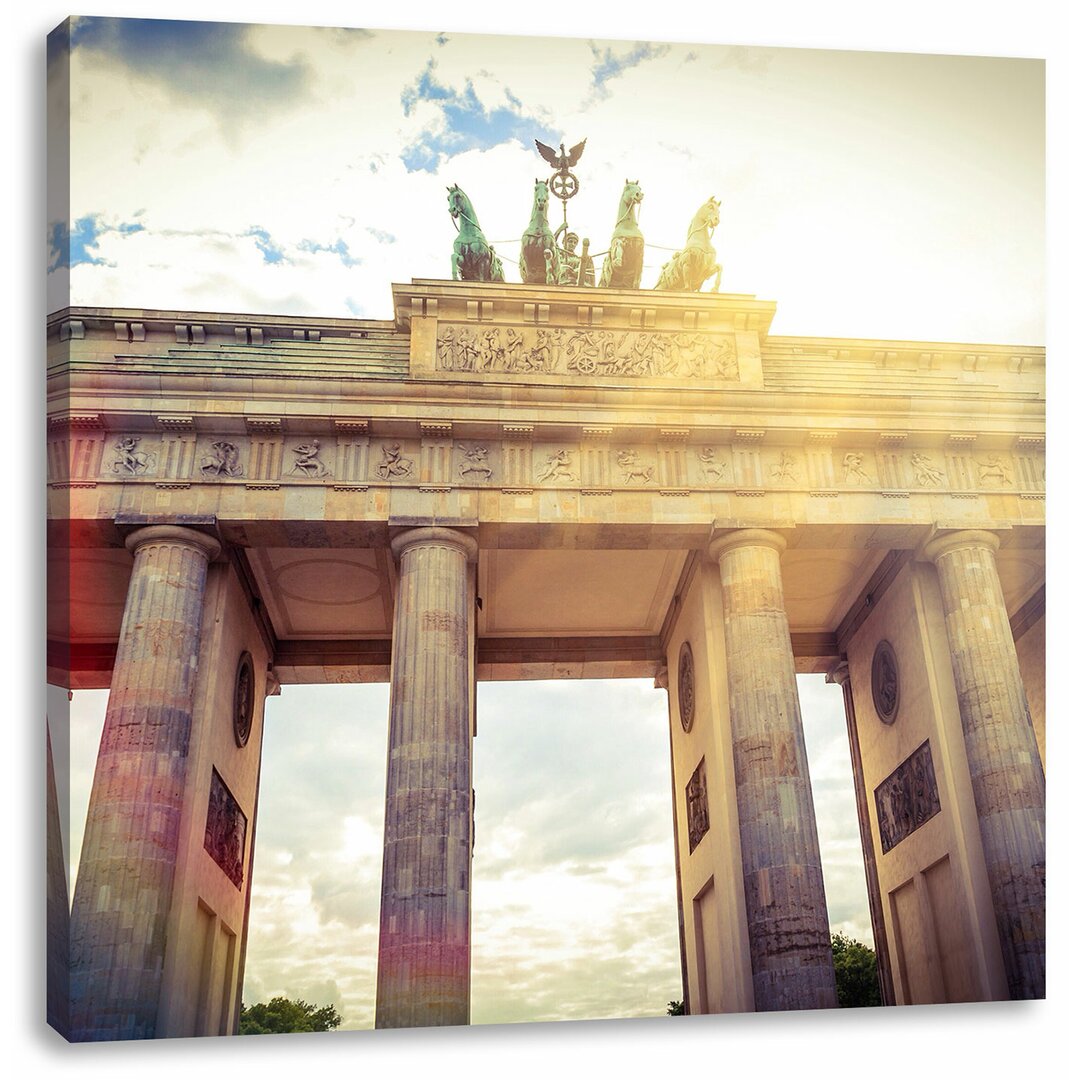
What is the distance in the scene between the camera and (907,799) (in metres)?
19.5

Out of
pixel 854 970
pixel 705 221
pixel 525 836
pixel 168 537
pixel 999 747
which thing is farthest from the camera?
pixel 854 970

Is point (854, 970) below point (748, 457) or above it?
below

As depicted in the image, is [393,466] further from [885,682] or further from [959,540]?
[885,682]

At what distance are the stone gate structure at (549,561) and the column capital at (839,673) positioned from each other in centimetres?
227

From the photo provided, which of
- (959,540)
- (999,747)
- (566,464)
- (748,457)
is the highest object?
(748,457)

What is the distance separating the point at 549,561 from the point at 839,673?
7.25m

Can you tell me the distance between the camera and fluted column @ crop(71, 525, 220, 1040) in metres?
13.4

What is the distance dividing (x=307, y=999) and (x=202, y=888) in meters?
3.34

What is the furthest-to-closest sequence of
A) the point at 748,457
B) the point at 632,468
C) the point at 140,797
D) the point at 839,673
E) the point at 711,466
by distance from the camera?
the point at 839,673, the point at 748,457, the point at 711,466, the point at 632,468, the point at 140,797

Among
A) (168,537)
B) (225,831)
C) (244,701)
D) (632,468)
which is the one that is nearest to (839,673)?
(632,468)

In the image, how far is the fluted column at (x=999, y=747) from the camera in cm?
1510

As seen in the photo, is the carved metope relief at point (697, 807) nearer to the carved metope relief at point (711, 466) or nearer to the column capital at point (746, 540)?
the column capital at point (746, 540)

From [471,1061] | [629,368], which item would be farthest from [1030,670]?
[471,1061]

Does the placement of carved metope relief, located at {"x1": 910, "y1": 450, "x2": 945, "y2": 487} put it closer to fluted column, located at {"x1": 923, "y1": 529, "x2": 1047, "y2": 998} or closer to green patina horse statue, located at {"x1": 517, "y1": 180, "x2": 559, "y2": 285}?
fluted column, located at {"x1": 923, "y1": 529, "x2": 1047, "y2": 998}
